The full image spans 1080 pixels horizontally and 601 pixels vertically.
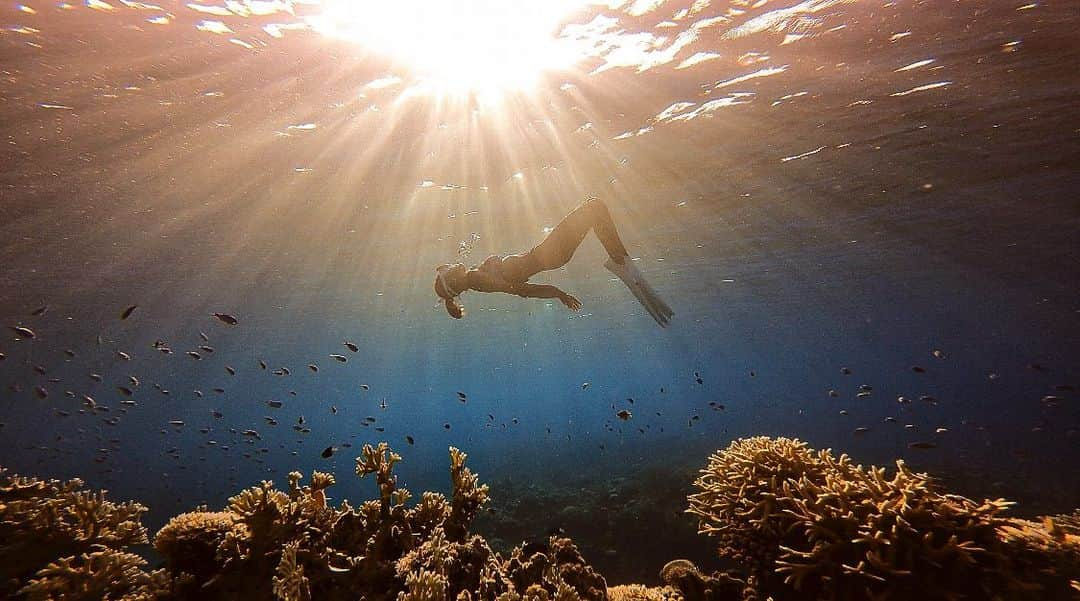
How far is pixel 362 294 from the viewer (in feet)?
101

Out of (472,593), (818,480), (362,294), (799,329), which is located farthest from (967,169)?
(799,329)

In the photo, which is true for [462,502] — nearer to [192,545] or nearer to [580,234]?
[192,545]

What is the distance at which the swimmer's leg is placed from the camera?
8.12 meters

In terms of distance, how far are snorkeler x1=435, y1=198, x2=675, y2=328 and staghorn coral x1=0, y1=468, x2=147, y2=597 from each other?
5122mm

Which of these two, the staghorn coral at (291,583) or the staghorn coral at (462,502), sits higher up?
the staghorn coral at (291,583)

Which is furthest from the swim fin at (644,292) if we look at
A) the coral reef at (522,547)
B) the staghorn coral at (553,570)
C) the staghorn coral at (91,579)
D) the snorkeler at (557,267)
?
the staghorn coral at (91,579)

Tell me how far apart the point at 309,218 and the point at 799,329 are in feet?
211

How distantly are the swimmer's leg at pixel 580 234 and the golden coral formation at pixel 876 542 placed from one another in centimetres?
490

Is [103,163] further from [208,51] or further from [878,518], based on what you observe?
[878,518]

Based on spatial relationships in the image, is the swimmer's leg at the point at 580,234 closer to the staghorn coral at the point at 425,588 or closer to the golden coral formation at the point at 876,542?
the golden coral formation at the point at 876,542

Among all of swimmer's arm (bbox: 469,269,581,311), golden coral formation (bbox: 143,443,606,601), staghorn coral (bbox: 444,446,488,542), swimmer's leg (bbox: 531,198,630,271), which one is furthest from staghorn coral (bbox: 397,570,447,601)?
swimmer's leg (bbox: 531,198,630,271)

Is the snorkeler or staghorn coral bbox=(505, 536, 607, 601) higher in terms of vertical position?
the snorkeler

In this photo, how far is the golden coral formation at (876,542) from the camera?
312 cm

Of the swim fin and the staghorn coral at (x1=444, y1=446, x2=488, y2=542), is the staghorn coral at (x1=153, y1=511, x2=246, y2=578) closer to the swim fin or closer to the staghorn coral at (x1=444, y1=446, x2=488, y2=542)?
the staghorn coral at (x1=444, y1=446, x2=488, y2=542)
